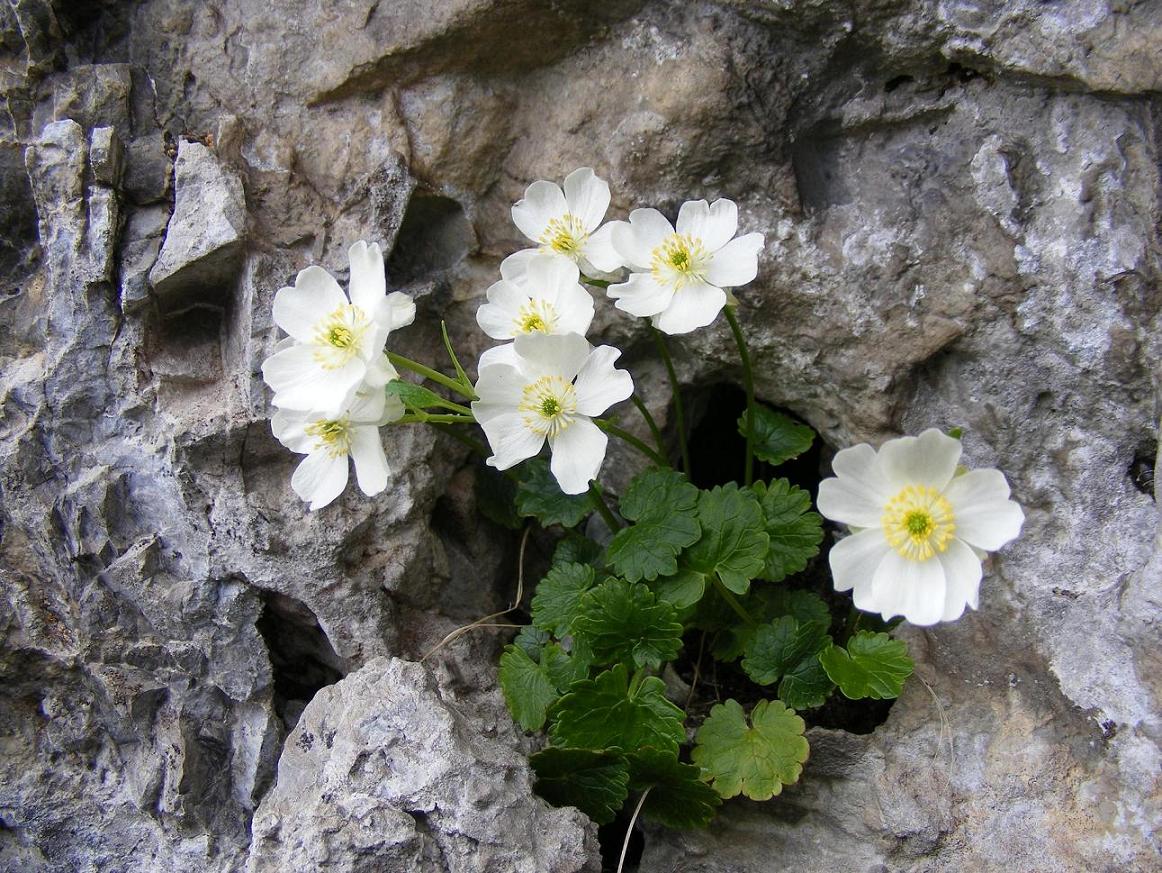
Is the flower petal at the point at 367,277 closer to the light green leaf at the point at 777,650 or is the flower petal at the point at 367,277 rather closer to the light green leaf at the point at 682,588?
the light green leaf at the point at 682,588

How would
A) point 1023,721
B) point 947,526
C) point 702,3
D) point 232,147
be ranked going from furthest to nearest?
point 232,147
point 702,3
point 1023,721
point 947,526

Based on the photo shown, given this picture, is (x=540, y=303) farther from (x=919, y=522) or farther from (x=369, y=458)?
(x=919, y=522)

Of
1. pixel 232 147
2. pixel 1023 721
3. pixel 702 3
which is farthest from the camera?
pixel 232 147

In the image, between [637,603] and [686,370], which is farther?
[686,370]

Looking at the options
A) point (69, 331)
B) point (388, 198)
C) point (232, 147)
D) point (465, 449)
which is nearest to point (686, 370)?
point (465, 449)

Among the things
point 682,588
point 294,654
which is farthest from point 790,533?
point 294,654

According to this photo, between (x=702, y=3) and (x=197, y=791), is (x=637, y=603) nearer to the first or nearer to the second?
(x=197, y=791)
